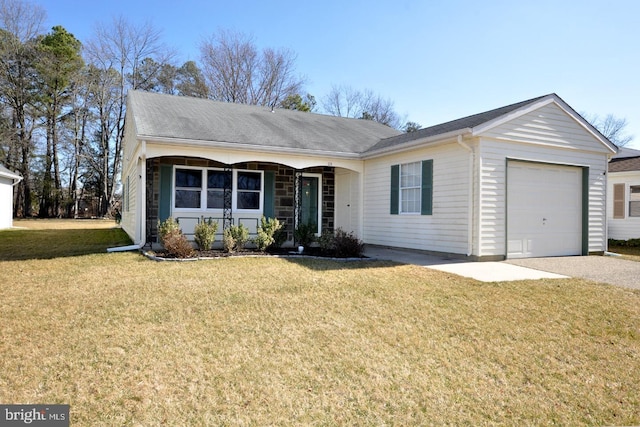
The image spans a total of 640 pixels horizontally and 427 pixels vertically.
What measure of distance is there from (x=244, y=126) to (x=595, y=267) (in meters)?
A: 9.47

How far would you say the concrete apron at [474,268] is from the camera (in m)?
7.17

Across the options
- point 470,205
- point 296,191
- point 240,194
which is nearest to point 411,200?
point 470,205

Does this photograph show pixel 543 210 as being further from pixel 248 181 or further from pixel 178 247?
pixel 178 247

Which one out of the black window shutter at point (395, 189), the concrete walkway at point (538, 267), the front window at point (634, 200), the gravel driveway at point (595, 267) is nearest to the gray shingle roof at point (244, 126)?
Answer: the black window shutter at point (395, 189)

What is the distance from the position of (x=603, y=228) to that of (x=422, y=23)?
7578 millimetres

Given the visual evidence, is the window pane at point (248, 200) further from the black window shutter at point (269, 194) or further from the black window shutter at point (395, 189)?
the black window shutter at point (395, 189)

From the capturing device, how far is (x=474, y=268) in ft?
25.8

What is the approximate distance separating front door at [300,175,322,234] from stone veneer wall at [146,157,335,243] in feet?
0.59

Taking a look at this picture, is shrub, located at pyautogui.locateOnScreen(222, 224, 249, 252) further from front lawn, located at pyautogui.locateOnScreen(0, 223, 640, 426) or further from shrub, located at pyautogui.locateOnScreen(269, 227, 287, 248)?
front lawn, located at pyautogui.locateOnScreen(0, 223, 640, 426)

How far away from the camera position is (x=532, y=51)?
1142 centimetres

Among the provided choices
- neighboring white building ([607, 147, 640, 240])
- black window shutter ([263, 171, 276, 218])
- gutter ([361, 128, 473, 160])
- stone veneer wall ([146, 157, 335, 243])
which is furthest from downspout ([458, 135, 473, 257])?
neighboring white building ([607, 147, 640, 240])

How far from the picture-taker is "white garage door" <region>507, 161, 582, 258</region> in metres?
9.30

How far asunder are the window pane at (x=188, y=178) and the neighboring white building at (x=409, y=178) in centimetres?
3

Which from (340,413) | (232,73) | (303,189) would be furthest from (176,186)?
(232,73)
